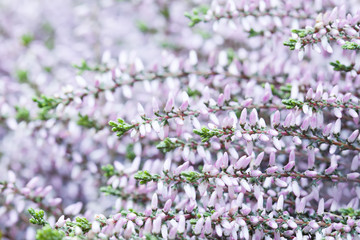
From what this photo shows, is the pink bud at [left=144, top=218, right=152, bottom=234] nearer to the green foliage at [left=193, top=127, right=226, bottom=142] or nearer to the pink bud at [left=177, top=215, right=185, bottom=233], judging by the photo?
the pink bud at [left=177, top=215, right=185, bottom=233]

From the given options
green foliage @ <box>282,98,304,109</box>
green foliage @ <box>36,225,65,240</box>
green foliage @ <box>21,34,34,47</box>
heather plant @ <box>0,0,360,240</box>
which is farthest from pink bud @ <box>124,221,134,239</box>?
green foliage @ <box>21,34,34,47</box>

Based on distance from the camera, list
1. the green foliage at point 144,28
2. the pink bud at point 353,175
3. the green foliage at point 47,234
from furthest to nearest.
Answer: the green foliage at point 144,28 → the pink bud at point 353,175 → the green foliage at point 47,234

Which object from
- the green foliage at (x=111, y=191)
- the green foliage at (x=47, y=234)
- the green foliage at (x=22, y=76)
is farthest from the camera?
the green foliage at (x=22, y=76)

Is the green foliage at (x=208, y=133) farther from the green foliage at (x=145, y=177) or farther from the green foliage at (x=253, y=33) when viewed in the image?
the green foliage at (x=253, y=33)

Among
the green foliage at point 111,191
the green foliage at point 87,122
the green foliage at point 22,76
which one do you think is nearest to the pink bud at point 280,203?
the green foliage at point 111,191

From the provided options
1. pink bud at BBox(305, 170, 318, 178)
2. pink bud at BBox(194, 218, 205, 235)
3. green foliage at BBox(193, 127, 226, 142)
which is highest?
green foliage at BBox(193, 127, 226, 142)

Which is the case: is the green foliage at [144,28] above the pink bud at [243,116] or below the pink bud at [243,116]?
above

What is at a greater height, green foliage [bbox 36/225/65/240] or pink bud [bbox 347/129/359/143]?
pink bud [bbox 347/129/359/143]

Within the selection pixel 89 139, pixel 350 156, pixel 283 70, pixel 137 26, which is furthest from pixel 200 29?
pixel 350 156
